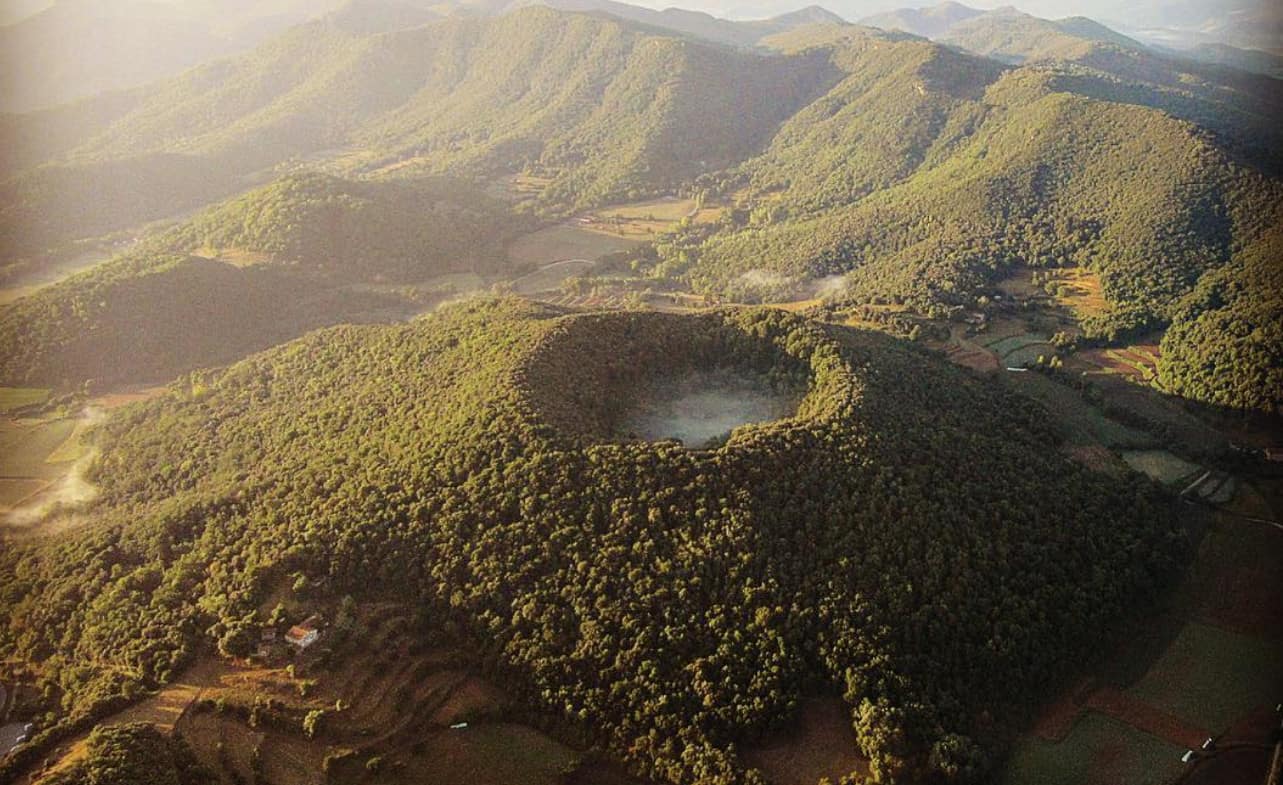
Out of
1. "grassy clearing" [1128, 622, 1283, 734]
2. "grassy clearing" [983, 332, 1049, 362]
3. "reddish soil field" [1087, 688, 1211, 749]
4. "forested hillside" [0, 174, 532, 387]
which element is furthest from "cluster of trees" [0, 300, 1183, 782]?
"forested hillside" [0, 174, 532, 387]

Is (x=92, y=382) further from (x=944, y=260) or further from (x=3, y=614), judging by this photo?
(x=944, y=260)

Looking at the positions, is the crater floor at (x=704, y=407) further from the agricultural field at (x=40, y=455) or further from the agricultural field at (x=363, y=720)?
the agricultural field at (x=40, y=455)

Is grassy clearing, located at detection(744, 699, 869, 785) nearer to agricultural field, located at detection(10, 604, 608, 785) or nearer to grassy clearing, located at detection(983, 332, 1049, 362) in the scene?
agricultural field, located at detection(10, 604, 608, 785)

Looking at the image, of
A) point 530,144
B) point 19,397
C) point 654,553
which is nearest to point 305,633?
point 654,553

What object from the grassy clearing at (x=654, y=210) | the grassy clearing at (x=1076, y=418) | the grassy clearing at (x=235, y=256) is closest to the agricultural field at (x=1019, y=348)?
the grassy clearing at (x=1076, y=418)

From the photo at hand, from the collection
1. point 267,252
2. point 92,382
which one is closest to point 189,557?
point 92,382

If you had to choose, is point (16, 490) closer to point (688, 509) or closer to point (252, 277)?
point (252, 277)
